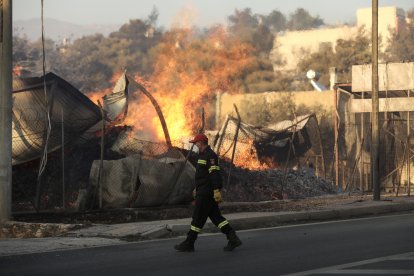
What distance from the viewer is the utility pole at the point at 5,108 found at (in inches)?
661

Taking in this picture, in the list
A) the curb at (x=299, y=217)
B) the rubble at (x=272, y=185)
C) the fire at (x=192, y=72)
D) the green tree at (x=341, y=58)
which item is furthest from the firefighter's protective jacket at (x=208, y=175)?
the green tree at (x=341, y=58)

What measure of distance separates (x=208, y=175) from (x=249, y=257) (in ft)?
5.38

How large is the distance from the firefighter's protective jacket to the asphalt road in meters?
0.99

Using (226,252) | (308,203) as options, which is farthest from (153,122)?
(226,252)

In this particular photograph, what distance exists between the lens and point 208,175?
43.6ft

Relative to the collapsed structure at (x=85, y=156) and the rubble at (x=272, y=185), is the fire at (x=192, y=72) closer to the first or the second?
the rubble at (x=272, y=185)

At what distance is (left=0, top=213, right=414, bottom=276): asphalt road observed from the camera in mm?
10938

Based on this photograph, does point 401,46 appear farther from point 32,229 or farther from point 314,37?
point 32,229

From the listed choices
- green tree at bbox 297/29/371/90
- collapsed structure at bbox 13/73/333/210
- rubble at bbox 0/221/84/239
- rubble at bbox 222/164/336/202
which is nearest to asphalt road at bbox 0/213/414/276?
rubble at bbox 0/221/84/239

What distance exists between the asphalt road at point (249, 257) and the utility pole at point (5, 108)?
3639mm

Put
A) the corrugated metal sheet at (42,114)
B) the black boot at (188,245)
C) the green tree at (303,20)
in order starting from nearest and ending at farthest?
the black boot at (188,245)
the corrugated metal sheet at (42,114)
the green tree at (303,20)

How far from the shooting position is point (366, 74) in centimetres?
3400

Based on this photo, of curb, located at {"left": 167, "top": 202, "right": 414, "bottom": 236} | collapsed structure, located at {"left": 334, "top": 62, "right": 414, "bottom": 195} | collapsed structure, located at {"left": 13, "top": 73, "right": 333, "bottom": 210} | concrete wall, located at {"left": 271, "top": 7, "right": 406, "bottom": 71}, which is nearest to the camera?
curb, located at {"left": 167, "top": 202, "right": 414, "bottom": 236}

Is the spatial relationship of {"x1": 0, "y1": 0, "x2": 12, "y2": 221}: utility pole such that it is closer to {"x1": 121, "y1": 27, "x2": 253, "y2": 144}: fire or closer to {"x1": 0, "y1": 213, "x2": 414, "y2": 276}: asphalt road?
{"x1": 0, "y1": 213, "x2": 414, "y2": 276}: asphalt road
